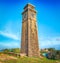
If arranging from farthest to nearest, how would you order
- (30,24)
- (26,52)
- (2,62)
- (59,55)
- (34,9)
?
1. (59,55)
2. (34,9)
3. (30,24)
4. (26,52)
5. (2,62)

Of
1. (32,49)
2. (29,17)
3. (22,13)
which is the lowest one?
(32,49)

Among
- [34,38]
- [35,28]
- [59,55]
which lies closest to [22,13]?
[35,28]

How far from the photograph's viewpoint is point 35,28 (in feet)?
99.4

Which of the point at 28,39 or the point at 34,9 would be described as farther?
the point at 34,9

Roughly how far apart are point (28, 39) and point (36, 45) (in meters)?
2.95

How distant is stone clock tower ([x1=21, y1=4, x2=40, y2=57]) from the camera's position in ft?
90.6

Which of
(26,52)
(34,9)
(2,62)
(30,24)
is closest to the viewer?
(2,62)

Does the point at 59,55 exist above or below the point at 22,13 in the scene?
below

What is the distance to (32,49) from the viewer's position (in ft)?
91.2

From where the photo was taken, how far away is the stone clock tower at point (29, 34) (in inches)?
1088

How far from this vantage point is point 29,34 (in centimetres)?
2817

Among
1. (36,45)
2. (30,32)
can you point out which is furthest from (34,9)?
(36,45)

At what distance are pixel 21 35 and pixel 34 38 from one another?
4.14m

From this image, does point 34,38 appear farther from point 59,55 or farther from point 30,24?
point 59,55
